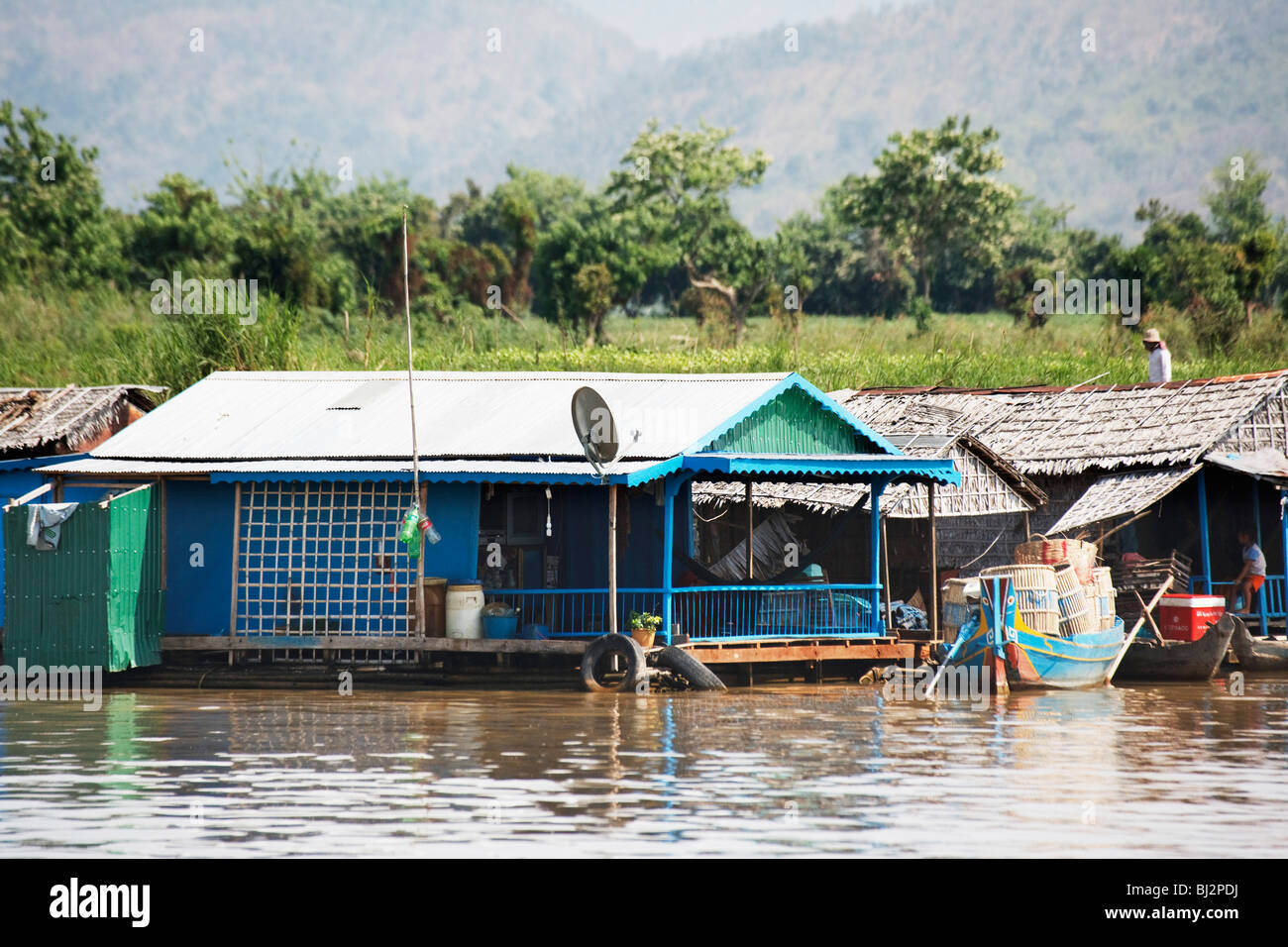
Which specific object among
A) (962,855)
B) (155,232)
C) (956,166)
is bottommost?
(962,855)

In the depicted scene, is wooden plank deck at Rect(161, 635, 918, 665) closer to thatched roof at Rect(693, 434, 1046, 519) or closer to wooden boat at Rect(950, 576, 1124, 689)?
wooden boat at Rect(950, 576, 1124, 689)

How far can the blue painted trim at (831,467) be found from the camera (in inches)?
727

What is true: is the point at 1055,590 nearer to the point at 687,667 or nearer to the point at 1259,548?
the point at 687,667

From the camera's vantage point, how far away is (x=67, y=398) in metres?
23.8

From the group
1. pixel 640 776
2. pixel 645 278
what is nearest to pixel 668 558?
pixel 640 776

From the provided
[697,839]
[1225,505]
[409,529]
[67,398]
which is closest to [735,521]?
[409,529]

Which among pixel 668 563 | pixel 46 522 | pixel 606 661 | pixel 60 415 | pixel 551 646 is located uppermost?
pixel 60 415

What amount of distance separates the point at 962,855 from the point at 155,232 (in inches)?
1543

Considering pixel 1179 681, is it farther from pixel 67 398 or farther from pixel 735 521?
pixel 67 398

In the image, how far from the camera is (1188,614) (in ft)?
68.8

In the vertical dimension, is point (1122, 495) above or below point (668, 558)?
above

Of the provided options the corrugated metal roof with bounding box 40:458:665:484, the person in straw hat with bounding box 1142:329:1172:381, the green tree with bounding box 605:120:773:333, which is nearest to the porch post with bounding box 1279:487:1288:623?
the person in straw hat with bounding box 1142:329:1172:381

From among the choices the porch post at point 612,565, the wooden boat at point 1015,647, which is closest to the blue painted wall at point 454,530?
the porch post at point 612,565

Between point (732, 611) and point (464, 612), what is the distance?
344 cm
